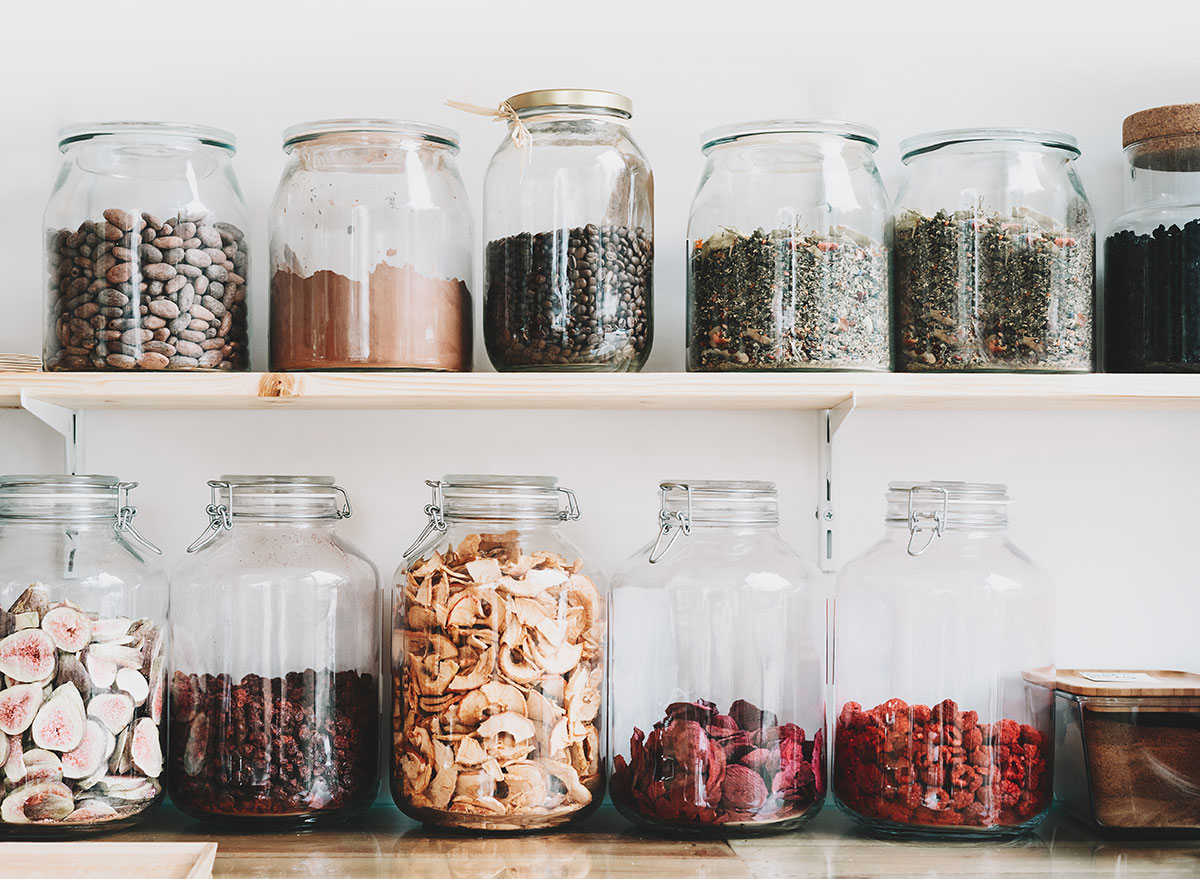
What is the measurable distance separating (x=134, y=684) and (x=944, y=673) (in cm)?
78

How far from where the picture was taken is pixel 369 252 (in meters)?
1.09

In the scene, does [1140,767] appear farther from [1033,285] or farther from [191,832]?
[191,832]

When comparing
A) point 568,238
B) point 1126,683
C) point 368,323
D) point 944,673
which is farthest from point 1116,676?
point 368,323

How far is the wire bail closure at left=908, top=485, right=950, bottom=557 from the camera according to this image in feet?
3.69

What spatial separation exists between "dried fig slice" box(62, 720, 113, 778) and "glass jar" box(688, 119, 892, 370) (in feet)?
2.16

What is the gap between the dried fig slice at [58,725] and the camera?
1.03m

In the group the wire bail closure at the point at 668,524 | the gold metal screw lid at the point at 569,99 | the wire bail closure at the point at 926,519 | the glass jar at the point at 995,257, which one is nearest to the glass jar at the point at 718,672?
the wire bail closure at the point at 668,524

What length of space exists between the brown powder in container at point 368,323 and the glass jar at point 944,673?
49cm

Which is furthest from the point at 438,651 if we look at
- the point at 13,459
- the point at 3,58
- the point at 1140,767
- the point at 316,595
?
the point at 3,58

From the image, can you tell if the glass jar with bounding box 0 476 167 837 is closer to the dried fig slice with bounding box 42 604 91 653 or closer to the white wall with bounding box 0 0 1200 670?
the dried fig slice with bounding box 42 604 91 653

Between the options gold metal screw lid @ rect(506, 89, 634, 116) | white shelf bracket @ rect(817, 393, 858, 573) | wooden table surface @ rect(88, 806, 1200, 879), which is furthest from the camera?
white shelf bracket @ rect(817, 393, 858, 573)

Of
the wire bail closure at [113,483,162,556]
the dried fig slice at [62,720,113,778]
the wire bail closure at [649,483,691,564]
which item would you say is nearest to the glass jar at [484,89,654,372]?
the wire bail closure at [649,483,691,564]

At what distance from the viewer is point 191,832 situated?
1098 millimetres

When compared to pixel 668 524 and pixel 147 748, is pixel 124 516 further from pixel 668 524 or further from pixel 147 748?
pixel 668 524
